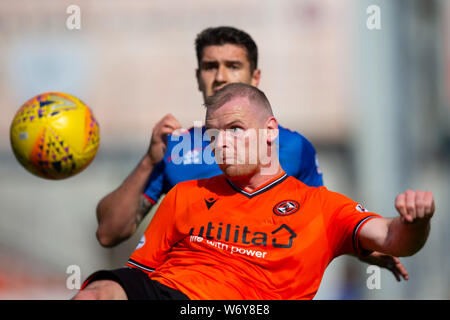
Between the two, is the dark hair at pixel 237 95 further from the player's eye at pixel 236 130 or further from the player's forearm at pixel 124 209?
the player's forearm at pixel 124 209

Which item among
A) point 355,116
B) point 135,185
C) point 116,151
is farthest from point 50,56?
point 135,185

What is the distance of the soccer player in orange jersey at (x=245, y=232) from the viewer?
285 cm

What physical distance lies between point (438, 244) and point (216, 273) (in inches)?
217

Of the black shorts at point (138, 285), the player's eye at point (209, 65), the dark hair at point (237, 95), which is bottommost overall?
the black shorts at point (138, 285)

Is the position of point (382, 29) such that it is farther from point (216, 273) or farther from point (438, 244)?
point (216, 273)

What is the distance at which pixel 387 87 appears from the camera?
24.9 feet

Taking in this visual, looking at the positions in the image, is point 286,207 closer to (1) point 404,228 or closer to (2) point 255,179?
(2) point 255,179

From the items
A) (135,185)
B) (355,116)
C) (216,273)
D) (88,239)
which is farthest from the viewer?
(355,116)

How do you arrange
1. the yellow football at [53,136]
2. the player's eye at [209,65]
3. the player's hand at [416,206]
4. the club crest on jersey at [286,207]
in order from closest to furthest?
the player's hand at [416,206] → the club crest on jersey at [286,207] → the yellow football at [53,136] → the player's eye at [209,65]

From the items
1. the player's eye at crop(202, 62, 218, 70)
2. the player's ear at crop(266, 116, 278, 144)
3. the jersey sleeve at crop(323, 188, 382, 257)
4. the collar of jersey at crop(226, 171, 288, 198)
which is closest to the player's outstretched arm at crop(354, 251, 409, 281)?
the jersey sleeve at crop(323, 188, 382, 257)

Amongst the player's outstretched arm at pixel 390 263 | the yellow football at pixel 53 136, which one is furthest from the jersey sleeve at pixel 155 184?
the player's outstretched arm at pixel 390 263

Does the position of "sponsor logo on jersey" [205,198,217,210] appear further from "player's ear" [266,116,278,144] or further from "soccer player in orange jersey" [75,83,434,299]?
"player's ear" [266,116,278,144]
